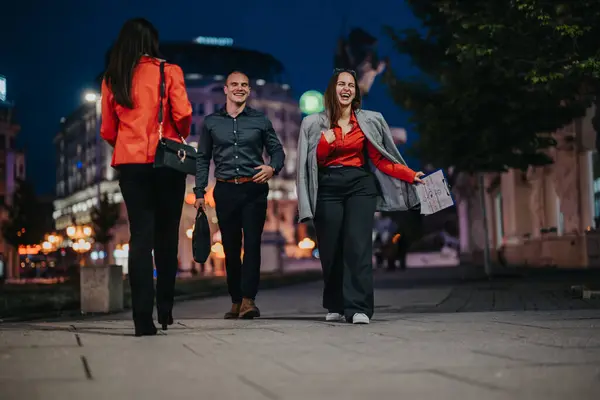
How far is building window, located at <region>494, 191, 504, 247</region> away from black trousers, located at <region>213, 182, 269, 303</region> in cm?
3797

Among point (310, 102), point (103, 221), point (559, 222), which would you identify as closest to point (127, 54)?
point (559, 222)

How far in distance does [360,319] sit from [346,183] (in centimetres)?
113

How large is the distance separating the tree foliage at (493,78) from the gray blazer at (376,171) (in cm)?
478

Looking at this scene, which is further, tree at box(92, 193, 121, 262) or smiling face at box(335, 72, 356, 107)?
tree at box(92, 193, 121, 262)

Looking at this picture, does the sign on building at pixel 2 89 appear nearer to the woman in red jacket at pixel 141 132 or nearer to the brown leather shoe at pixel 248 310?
the brown leather shoe at pixel 248 310

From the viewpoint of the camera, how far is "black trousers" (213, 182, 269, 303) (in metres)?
8.30

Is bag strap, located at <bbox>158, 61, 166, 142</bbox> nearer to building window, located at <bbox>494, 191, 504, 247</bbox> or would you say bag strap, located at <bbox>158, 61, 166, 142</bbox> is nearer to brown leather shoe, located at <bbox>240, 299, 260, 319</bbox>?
brown leather shoe, located at <bbox>240, 299, 260, 319</bbox>

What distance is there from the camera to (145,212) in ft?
20.9

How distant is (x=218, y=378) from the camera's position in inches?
160

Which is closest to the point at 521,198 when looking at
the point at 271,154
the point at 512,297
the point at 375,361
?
the point at 512,297

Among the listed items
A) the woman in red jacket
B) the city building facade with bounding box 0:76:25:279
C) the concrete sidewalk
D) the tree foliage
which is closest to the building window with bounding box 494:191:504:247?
the tree foliage

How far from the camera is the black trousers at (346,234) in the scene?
24.8ft

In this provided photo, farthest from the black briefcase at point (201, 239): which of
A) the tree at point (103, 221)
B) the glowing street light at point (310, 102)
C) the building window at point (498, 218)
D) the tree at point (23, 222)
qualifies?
the tree at point (23, 222)

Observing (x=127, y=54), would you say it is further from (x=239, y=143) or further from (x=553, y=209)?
(x=553, y=209)
